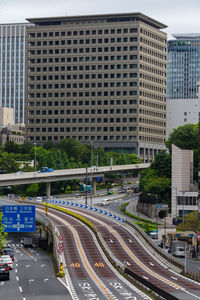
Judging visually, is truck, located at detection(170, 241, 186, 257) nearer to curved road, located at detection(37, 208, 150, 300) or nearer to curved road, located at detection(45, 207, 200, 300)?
curved road, located at detection(45, 207, 200, 300)

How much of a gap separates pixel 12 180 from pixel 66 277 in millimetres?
101592

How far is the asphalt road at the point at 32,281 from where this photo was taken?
7456 cm

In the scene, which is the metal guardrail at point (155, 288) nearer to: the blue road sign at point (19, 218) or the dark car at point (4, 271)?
the dark car at point (4, 271)

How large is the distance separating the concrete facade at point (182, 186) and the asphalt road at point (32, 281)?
52.0 meters

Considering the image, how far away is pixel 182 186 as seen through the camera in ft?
589

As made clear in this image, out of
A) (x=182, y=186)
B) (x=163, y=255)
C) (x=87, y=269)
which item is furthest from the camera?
(x=182, y=186)

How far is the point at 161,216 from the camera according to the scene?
7200 inches

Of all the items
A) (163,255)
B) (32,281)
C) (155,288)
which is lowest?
(32,281)

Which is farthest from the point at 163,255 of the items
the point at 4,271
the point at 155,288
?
the point at 155,288

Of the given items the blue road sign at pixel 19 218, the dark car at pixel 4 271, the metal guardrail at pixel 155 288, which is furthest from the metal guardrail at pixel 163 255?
the dark car at pixel 4 271

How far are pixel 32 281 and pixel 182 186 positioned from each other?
9395 cm

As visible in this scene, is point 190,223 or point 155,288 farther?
point 190,223

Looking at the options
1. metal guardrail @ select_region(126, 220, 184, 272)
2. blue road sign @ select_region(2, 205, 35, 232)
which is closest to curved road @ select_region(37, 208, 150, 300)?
blue road sign @ select_region(2, 205, 35, 232)

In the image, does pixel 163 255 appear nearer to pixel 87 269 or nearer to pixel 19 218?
pixel 87 269
